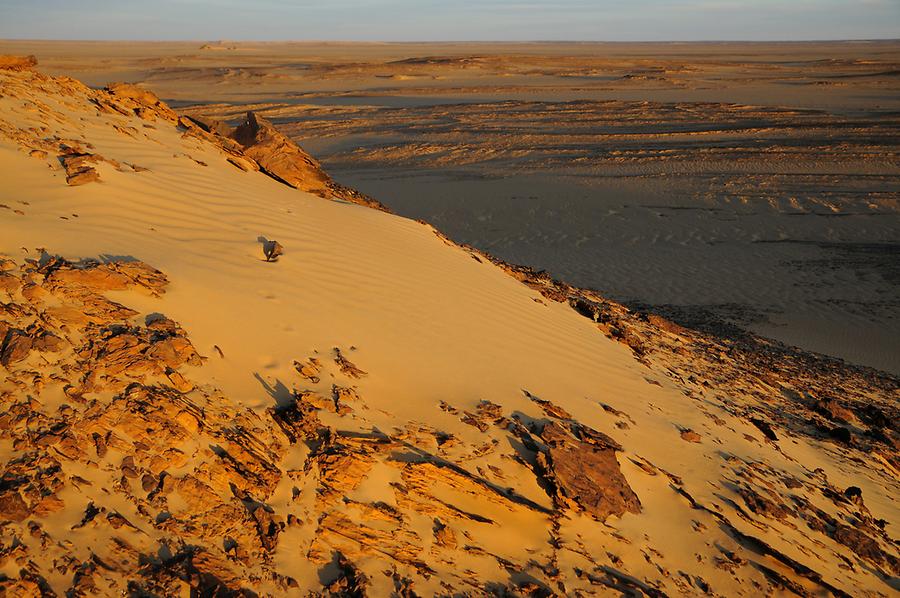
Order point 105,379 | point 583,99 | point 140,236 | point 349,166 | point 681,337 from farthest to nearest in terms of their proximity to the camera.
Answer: point 583,99, point 349,166, point 681,337, point 140,236, point 105,379

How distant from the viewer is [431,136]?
2622 cm

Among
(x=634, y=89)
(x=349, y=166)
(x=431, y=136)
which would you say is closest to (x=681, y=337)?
(x=349, y=166)

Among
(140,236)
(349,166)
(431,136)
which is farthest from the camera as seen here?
(431,136)

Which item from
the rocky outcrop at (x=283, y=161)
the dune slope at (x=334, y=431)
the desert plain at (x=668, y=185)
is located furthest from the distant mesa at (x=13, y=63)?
the desert plain at (x=668, y=185)

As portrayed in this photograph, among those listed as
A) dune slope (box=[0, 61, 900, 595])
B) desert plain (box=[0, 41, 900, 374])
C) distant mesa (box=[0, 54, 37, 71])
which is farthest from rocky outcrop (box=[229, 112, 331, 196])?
desert plain (box=[0, 41, 900, 374])

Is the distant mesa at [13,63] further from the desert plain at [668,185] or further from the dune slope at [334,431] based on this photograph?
the desert plain at [668,185]

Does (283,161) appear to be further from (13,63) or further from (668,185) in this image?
(668,185)

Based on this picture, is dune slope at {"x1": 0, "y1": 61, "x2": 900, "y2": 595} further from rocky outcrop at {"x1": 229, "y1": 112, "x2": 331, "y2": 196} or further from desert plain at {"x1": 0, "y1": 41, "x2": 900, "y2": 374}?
desert plain at {"x1": 0, "y1": 41, "x2": 900, "y2": 374}

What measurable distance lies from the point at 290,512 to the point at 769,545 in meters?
2.94

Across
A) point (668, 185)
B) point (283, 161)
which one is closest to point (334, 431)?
point (283, 161)

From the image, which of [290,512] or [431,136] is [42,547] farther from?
[431,136]

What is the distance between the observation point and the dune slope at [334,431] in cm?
310

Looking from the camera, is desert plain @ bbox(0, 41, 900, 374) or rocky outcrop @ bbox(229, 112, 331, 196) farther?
desert plain @ bbox(0, 41, 900, 374)

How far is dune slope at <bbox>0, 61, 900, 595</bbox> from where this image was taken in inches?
122
